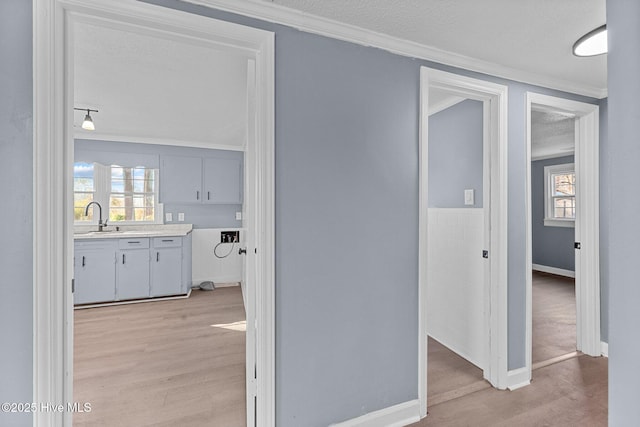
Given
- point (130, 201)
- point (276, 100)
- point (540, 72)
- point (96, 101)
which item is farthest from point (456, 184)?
point (130, 201)

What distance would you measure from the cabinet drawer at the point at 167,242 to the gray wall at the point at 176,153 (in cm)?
69

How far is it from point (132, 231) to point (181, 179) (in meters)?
1.08

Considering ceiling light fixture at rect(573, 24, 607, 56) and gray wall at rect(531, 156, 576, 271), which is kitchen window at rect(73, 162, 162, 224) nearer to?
ceiling light fixture at rect(573, 24, 607, 56)

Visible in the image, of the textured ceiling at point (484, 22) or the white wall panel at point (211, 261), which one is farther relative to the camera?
the white wall panel at point (211, 261)

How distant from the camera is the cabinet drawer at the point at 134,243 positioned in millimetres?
4090

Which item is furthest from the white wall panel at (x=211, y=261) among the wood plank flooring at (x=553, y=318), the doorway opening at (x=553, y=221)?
the doorway opening at (x=553, y=221)

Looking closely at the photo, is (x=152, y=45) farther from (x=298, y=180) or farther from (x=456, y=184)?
(x=456, y=184)

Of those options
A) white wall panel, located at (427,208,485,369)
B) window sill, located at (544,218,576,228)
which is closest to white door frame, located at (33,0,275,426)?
white wall panel, located at (427,208,485,369)

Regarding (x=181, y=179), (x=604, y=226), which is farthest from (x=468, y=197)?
(x=181, y=179)

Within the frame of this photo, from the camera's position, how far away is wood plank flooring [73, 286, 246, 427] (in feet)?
6.35

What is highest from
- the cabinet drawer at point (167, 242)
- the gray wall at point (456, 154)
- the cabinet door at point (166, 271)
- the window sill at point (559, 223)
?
the gray wall at point (456, 154)

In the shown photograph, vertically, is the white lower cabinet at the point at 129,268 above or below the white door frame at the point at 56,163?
below

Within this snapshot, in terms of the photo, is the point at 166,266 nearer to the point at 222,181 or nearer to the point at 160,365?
the point at 222,181

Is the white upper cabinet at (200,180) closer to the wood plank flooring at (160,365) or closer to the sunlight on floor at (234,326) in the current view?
the wood plank flooring at (160,365)
